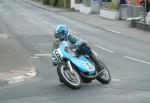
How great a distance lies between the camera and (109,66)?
1759 centimetres

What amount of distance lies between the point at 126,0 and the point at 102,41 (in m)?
22.5

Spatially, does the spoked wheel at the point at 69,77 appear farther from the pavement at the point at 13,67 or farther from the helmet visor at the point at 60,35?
the pavement at the point at 13,67

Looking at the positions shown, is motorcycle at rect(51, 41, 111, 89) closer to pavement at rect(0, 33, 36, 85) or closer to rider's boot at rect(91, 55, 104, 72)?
rider's boot at rect(91, 55, 104, 72)

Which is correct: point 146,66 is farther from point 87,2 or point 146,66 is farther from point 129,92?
point 87,2

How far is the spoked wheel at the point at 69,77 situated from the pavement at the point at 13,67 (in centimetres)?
182

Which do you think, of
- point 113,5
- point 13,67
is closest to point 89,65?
point 13,67

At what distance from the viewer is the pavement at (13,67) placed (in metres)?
14.9

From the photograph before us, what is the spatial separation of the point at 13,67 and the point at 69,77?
14.7 ft

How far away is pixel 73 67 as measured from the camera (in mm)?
13062

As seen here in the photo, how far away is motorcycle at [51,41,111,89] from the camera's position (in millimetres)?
12816

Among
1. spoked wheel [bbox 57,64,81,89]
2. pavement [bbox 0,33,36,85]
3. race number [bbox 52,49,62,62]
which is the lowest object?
pavement [bbox 0,33,36,85]

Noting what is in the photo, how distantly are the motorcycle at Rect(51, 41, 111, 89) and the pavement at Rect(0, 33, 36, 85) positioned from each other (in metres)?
1.76

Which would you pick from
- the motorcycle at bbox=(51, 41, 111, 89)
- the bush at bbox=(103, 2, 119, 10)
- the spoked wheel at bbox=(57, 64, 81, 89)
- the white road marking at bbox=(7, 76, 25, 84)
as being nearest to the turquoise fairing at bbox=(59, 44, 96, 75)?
the motorcycle at bbox=(51, 41, 111, 89)

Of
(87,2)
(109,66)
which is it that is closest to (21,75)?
(109,66)
